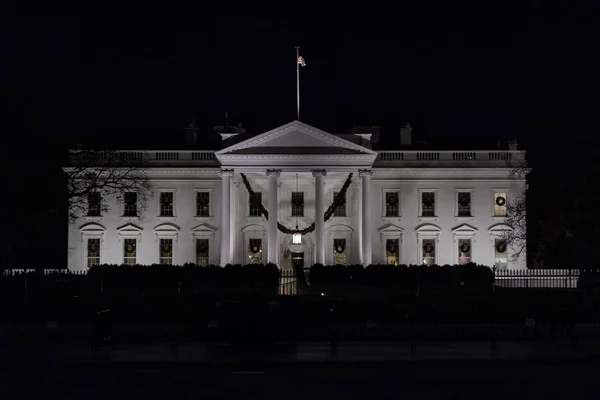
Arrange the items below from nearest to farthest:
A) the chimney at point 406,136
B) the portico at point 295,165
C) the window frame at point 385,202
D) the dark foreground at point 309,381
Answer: the dark foreground at point 309,381
the portico at point 295,165
the window frame at point 385,202
the chimney at point 406,136

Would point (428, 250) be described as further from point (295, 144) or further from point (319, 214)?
point (295, 144)

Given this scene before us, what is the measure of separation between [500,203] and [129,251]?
2585cm

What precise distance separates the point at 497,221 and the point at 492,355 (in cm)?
4041

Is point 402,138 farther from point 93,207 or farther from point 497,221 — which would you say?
point 93,207

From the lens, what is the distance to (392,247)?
60.4 meters

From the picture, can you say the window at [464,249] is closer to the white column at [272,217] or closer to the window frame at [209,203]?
the white column at [272,217]

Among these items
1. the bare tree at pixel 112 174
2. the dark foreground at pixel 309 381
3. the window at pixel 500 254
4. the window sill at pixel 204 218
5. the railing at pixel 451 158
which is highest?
the railing at pixel 451 158

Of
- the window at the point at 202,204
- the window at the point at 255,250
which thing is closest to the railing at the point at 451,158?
the window at the point at 255,250

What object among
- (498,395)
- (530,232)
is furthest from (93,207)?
(498,395)

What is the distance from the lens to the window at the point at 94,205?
2338 inches

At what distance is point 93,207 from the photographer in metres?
60.6

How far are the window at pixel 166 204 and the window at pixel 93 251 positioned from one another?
16.3ft

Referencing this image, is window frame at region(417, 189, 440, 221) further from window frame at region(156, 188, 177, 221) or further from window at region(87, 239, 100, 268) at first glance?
window at region(87, 239, 100, 268)

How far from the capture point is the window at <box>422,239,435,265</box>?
198ft
